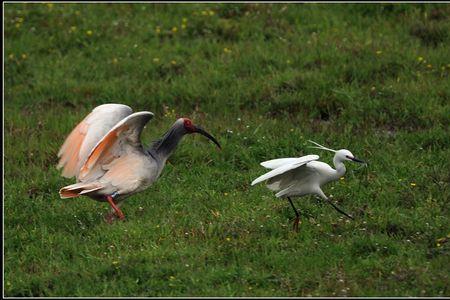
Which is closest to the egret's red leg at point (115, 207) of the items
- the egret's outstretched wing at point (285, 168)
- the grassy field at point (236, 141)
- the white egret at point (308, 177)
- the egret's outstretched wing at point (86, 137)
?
the grassy field at point (236, 141)

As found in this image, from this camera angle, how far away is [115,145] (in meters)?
9.16

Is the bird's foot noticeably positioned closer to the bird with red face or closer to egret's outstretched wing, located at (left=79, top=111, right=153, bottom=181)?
the bird with red face

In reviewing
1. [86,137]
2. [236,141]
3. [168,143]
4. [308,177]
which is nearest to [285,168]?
[308,177]

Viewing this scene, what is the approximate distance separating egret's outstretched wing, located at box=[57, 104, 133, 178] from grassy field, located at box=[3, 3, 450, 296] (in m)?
0.48

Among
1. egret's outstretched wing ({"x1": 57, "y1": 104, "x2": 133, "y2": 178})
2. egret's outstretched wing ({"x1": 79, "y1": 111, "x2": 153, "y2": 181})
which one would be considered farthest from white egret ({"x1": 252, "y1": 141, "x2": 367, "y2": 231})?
egret's outstretched wing ({"x1": 57, "y1": 104, "x2": 133, "y2": 178})

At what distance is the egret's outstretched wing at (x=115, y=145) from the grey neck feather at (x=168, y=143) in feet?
0.85

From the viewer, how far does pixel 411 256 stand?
798 centimetres

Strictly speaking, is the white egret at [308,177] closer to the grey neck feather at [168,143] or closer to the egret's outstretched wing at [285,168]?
the egret's outstretched wing at [285,168]

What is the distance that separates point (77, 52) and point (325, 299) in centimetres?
739

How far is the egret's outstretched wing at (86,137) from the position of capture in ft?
30.4

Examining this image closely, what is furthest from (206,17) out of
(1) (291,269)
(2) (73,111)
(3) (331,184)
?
(1) (291,269)

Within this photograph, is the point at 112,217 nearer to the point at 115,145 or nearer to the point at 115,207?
the point at 115,207

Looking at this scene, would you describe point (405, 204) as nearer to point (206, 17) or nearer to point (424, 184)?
point (424, 184)

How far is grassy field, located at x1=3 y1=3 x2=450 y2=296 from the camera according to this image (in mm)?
7922
